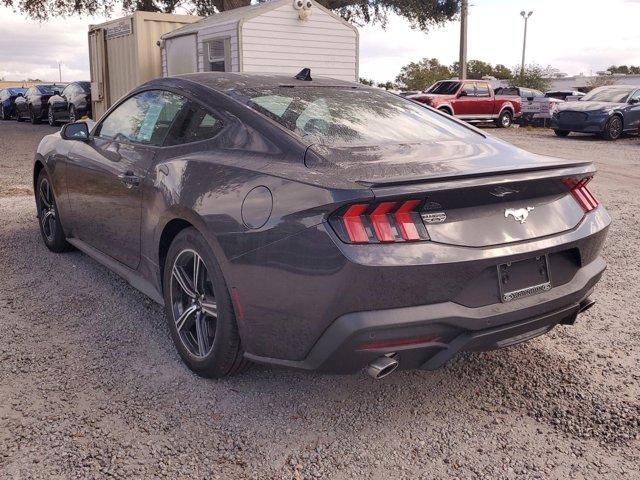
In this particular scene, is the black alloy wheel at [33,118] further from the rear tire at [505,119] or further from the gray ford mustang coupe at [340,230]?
the gray ford mustang coupe at [340,230]

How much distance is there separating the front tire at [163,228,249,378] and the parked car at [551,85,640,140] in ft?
56.8

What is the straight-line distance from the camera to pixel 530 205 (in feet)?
9.09

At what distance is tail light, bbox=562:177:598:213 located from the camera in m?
2.96

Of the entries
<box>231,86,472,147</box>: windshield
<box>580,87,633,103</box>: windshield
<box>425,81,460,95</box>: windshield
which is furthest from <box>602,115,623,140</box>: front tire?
<box>231,86,472,147</box>: windshield

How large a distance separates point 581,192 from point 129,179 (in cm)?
→ 246

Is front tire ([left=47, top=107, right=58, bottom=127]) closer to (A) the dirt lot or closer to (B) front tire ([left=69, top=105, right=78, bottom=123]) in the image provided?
(B) front tire ([left=69, top=105, right=78, bottom=123])

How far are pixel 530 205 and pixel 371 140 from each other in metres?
0.82

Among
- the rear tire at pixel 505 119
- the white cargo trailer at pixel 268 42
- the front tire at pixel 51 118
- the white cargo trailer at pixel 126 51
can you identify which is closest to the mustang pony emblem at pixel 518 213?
the white cargo trailer at pixel 268 42

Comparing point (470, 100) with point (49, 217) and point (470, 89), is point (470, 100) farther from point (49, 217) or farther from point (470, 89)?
point (49, 217)

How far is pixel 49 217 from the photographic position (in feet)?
17.7

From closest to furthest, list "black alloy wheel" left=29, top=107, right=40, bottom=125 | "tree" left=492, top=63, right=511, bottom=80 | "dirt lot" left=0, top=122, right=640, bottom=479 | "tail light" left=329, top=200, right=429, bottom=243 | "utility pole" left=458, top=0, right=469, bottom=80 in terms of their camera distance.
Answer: "tail light" left=329, top=200, right=429, bottom=243 < "dirt lot" left=0, top=122, right=640, bottom=479 < "black alloy wheel" left=29, top=107, right=40, bottom=125 < "utility pole" left=458, top=0, right=469, bottom=80 < "tree" left=492, top=63, right=511, bottom=80

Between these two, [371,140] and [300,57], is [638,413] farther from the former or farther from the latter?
[300,57]

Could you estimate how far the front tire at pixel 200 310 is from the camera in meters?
2.90

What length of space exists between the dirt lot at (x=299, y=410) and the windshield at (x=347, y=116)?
1232 millimetres
